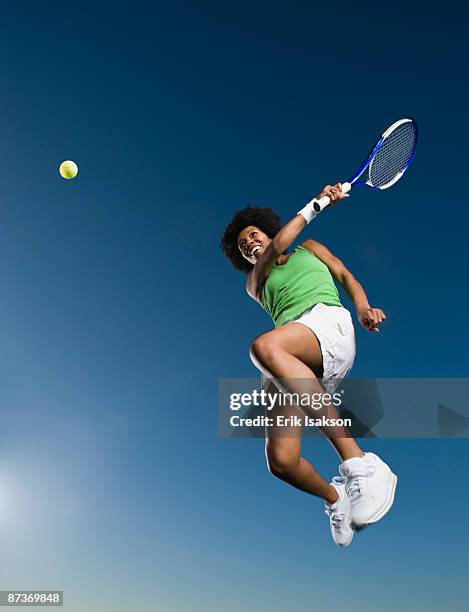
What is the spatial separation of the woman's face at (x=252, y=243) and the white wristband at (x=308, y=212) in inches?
29.8

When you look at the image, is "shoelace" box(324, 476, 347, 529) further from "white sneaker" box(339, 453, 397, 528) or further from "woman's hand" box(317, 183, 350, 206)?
"woman's hand" box(317, 183, 350, 206)

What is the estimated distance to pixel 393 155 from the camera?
648 centimetres

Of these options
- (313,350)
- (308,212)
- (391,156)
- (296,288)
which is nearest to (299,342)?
(313,350)

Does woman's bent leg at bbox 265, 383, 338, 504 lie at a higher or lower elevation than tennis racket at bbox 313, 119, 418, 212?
lower

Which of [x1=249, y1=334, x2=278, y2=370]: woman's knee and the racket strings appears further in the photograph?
the racket strings

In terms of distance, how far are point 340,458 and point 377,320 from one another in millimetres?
1012

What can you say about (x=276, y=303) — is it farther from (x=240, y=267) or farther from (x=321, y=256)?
(x=240, y=267)

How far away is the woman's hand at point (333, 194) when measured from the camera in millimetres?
5172

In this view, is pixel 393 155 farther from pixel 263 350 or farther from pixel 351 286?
pixel 263 350

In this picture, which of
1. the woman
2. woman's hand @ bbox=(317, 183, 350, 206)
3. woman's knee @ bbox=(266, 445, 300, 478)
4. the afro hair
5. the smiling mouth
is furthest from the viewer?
the afro hair

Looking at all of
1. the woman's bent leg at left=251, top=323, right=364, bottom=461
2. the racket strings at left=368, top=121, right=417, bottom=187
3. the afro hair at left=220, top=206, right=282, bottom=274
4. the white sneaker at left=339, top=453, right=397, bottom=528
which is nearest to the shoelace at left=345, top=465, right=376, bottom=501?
the white sneaker at left=339, top=453, right=397, bottom=528

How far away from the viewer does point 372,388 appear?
5.04 m

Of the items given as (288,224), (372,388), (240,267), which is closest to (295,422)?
(372,388)

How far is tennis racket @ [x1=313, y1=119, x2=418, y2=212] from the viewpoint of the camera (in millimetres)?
6163
